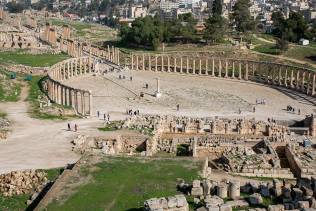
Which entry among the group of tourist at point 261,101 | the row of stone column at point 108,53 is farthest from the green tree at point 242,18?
the group of tourist at point 261,101

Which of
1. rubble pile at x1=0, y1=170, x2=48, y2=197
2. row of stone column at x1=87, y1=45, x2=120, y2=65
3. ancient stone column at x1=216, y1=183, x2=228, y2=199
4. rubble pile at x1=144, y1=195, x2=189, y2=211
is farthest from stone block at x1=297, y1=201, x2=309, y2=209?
row of stone column at x1=87, y1=45, x2=120, y2=65

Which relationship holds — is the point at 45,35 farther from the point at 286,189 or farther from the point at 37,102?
the point at 286,189

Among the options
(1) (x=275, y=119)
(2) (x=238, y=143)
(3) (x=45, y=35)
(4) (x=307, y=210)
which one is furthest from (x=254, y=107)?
(3) (x=45, y=35)

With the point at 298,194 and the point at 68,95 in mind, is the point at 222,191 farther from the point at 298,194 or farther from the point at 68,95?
the point at 68,95

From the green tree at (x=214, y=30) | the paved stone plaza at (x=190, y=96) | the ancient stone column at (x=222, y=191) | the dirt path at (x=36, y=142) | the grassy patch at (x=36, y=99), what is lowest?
the paved stone plaza at (x=190, y=96)

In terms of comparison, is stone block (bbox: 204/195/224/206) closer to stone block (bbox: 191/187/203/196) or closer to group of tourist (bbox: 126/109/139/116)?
stone block (bbox: 191/187/203/196)

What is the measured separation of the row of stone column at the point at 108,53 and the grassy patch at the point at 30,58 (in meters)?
8.46

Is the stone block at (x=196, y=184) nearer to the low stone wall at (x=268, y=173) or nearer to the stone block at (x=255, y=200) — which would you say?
the stone block at (x=255, y=200)

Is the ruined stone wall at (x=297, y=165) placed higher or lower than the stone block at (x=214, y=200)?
lower

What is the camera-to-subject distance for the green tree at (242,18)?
391ft

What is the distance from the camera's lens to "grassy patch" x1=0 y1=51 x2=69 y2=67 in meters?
89.9

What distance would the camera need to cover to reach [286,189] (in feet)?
101

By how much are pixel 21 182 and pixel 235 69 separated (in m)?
65.6

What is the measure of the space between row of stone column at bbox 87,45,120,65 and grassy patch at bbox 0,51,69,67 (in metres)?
8.46
